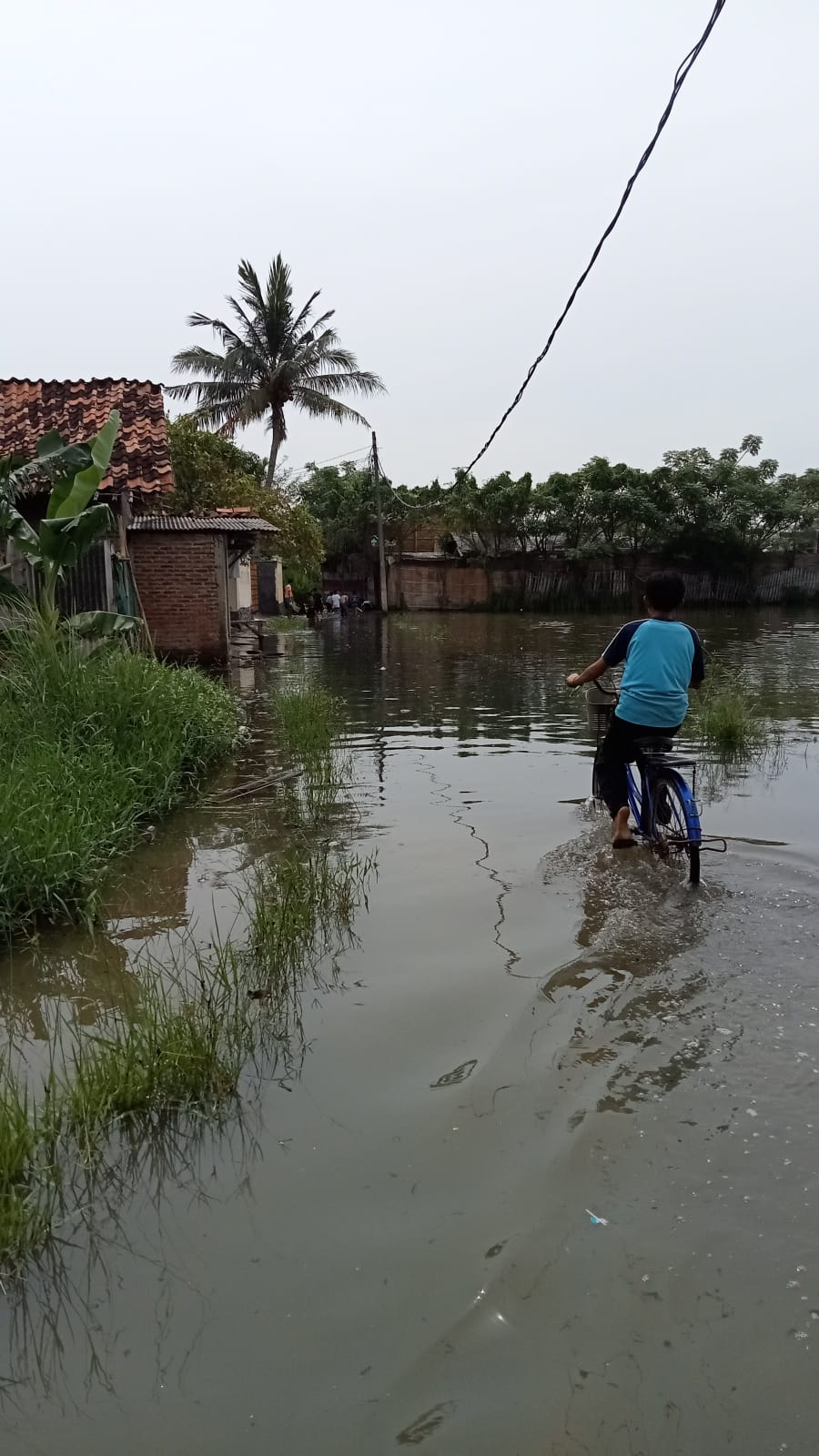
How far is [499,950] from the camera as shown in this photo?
4.58m

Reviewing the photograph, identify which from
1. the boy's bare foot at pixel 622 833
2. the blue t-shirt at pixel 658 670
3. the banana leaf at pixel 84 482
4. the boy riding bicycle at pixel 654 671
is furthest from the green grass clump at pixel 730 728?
the banana leaf at pixel 84 482

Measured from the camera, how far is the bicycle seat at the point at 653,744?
550cm

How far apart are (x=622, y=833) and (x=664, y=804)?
1.59 feet

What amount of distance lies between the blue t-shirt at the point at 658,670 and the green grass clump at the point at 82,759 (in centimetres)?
309

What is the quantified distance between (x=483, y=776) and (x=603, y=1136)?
5851 millimetres

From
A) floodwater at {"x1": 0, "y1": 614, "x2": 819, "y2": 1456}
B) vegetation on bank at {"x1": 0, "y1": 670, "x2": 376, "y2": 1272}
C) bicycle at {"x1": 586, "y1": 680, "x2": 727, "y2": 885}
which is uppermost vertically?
bicycle at {"x1": 586, "y1": 680, "x2": 727, "y2": 885}

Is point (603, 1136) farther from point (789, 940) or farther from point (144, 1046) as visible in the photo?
point (789, 940)

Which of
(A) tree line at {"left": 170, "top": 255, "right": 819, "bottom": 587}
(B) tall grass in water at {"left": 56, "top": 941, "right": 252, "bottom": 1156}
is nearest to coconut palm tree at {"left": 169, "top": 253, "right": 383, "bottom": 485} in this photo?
(A) tree line at {"left": 170, "top": 255, "right": 819, "bottom": 587}

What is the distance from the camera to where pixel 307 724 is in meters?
9.70

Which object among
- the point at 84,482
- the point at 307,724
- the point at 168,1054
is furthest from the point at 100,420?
the point at 168,1054

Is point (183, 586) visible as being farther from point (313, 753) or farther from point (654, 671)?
point (654, 671)

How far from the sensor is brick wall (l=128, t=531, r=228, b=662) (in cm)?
1628

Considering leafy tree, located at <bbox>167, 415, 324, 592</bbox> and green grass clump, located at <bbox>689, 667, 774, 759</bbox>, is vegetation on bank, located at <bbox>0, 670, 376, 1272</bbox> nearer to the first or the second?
green grass clump, located at <bbox>689, 667, 774, 759</bbox>

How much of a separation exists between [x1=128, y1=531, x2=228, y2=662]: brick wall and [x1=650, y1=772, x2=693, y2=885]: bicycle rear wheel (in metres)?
11.9
